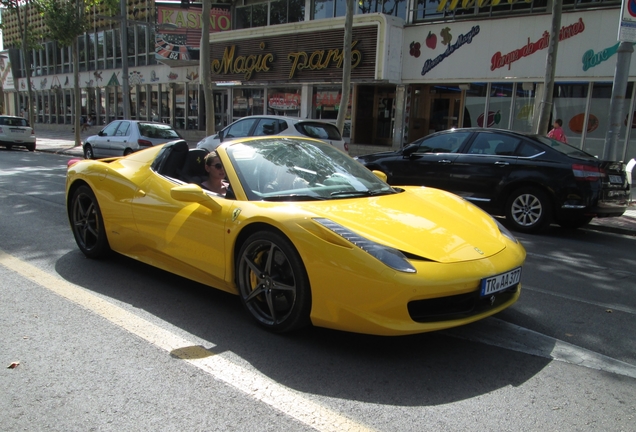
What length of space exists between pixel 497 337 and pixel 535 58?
1489cm

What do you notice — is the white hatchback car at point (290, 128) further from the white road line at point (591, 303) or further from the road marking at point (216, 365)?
the road marking at point (216, 365)

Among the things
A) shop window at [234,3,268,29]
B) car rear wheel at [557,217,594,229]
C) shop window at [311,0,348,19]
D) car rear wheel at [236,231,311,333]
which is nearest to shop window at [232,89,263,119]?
shop window at [234,3,268,29]

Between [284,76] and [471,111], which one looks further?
[284,76]

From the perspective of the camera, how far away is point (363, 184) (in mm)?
4438

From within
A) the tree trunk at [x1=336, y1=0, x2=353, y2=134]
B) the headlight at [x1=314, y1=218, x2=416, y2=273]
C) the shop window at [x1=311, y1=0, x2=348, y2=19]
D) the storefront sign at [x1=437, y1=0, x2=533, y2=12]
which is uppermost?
the shop window at [x1=311, y1=0, x2=348, y2=19]

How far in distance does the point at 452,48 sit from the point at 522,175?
11.2 m

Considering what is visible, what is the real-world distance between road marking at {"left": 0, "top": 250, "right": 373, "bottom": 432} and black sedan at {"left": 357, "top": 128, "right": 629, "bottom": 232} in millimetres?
6268

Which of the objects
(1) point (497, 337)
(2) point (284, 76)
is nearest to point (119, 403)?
(1) point (497, 337)

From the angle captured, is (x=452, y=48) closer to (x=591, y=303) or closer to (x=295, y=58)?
(x=295, y=58)

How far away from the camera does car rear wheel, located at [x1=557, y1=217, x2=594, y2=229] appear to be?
815cm

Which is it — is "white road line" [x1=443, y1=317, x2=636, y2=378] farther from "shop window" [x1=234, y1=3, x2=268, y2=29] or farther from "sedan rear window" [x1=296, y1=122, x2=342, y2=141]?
"shop window" [x1=234, y1=3, x2=268, y2=29]

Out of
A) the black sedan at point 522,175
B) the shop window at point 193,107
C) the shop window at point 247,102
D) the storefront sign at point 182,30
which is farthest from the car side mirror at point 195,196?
the shop window at point 193,107

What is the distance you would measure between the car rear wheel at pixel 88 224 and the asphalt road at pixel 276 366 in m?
0.41

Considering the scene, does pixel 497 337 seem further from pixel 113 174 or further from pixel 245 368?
pixel 113 174
